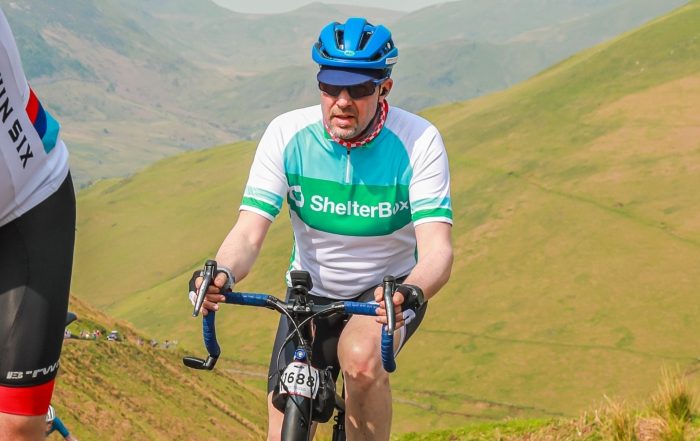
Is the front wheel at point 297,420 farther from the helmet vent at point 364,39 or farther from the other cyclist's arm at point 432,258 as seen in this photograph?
the helmet vent at point 364,39

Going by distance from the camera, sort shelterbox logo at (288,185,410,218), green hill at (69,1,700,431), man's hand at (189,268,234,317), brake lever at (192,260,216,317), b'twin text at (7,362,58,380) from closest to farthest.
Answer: b'twin text at (7,362,58,380), brake lever at (192,260,216,317), man's hand at (189,268,234,317), shelterbox logo at (288,185,410,218), green hill at (69,1,700,431)

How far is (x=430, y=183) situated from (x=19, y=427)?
2884mm

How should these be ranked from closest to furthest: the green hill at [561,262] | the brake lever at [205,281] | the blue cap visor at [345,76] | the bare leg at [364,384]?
the brake lever at [205,281] → the bare leg at [364,384] → the blue cap visor at [345,76] → the green hill at [561,262]

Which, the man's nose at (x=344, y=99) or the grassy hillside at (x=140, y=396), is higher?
the man's nose at (x=344, y=99)

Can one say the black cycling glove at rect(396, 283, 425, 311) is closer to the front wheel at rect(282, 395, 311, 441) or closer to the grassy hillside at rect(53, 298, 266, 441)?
the front wheel at rect(282, 395, 311, 441)

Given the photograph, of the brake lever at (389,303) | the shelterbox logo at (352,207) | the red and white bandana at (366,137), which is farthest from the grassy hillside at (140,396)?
the brake lever at (389,303)

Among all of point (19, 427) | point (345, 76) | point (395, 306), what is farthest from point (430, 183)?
point (19, 427)

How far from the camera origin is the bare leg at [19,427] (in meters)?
4.68

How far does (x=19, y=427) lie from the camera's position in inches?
185

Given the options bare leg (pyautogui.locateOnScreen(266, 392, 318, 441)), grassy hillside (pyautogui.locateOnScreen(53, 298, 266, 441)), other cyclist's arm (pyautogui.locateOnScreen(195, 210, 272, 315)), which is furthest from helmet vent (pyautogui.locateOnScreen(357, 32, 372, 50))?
grassy hillside (pyautogui.locateOnScreen(53, 298, 266, 441))

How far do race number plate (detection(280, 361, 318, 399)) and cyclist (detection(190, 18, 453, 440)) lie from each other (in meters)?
0.42

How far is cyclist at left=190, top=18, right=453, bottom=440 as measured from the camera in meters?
5.89

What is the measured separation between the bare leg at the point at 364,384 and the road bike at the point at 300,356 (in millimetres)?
129

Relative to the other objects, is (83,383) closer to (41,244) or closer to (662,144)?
(41,244)
